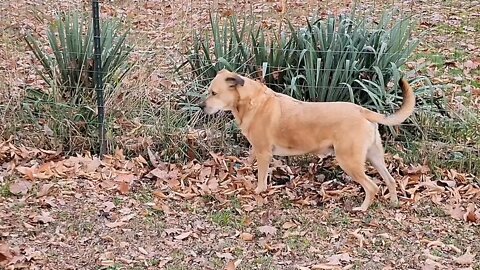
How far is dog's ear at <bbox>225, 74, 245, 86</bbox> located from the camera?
5359 millimetres

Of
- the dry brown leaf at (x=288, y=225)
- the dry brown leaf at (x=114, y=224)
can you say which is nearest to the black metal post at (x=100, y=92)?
the dry brown leaf at (x=114, y=224)

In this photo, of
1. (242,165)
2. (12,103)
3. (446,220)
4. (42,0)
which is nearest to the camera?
(446,220)

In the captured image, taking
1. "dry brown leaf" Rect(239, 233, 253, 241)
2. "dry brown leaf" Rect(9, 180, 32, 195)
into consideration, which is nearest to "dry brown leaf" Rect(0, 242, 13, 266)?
"dry brown leaf" Rect(9, 180, 32, 195)

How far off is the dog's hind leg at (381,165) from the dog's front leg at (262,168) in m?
0.77

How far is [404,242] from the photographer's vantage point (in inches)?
190

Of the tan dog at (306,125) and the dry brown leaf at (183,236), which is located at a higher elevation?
the tan dog at (306,125)

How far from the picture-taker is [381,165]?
17.9 ft

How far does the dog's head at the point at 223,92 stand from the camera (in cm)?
539

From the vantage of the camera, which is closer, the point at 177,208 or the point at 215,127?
the point at 177,208

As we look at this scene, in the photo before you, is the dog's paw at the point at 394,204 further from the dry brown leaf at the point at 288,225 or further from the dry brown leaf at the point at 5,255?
the dry brown leaf at the point at 5,255

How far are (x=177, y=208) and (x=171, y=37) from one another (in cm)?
297

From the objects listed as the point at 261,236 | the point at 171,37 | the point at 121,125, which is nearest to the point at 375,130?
the point at 261,236

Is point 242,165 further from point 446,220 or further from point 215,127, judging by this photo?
point 446,220

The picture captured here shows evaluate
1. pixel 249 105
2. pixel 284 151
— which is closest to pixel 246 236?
pixel 284 151
